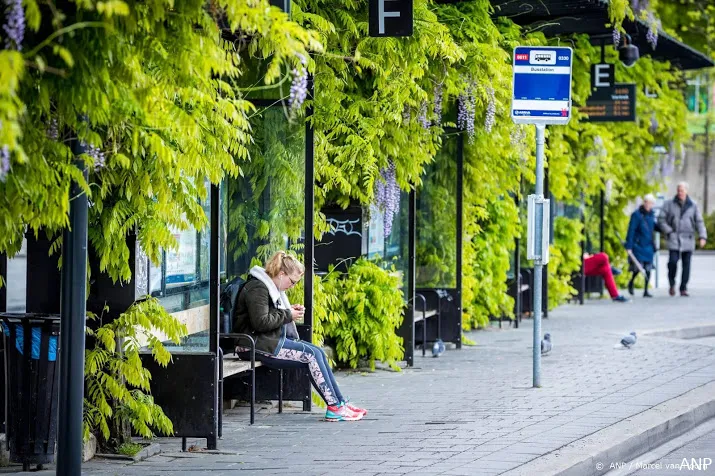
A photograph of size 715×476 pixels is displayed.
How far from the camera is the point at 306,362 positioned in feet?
33.3

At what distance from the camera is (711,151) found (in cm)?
5119

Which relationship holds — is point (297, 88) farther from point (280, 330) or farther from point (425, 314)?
point (425, 314)

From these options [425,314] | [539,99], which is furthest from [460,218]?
[539,99]

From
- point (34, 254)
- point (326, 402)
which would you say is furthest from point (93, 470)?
point (326, 402)

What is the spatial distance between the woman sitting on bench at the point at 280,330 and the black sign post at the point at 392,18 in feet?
5.93

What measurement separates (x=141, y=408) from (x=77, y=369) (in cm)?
220

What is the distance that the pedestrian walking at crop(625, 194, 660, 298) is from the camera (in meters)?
24.0

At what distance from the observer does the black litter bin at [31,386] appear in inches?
316

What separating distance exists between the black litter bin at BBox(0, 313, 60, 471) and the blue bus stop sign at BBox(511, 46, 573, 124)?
509 cm

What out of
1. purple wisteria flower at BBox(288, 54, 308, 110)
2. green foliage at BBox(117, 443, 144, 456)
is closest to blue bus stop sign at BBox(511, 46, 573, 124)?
green foliage at BBox(117, 443, 144, 456)

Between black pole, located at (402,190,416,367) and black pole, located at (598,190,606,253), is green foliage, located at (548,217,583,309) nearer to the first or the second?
black pole, located at (598,190,606,253)

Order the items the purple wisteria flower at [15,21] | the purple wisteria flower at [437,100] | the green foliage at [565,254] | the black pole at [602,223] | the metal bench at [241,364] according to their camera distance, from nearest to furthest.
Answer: the purple wisteria flower at [15,21] < the metal bench at [241,364] < the purple wisteria flower at [437,100] < the green foliage at [565,254] < the black pole at [602,223]

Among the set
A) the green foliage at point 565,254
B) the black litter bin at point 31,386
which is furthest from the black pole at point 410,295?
the green foliage at point 565,254

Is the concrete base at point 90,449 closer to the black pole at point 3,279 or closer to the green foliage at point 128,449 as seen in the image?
the green foliage at point 128,449
